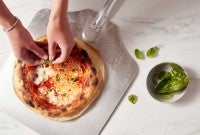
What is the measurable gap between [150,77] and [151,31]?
136 millimetres

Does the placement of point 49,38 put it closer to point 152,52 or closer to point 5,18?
point 5,18

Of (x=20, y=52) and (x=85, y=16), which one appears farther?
(x=85, y=16)

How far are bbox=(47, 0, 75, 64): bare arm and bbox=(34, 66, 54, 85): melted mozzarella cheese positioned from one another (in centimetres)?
10

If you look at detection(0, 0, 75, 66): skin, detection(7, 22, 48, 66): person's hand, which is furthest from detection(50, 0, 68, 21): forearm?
detection(7, 22, 48, 66): person's hand

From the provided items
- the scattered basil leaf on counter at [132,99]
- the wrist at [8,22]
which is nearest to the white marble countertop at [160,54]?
the scattered basil leaf on counter at [132,99]

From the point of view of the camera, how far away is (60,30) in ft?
3.34

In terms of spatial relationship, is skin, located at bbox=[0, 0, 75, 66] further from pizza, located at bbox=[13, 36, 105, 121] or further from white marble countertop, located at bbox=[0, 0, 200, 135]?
white marble countertop, located at bbox=[0, 0, 200, 135]

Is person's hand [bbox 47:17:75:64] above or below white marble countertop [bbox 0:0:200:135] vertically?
above

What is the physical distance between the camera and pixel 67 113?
1.14m

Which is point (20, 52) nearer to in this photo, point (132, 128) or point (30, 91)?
point (30, 91)

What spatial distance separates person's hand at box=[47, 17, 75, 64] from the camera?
101 cm

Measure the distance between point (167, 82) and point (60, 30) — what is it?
312mm

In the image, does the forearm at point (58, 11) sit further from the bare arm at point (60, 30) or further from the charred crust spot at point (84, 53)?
the charred crust spot at point (84, 53)

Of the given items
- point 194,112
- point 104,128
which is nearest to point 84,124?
point 104,128
